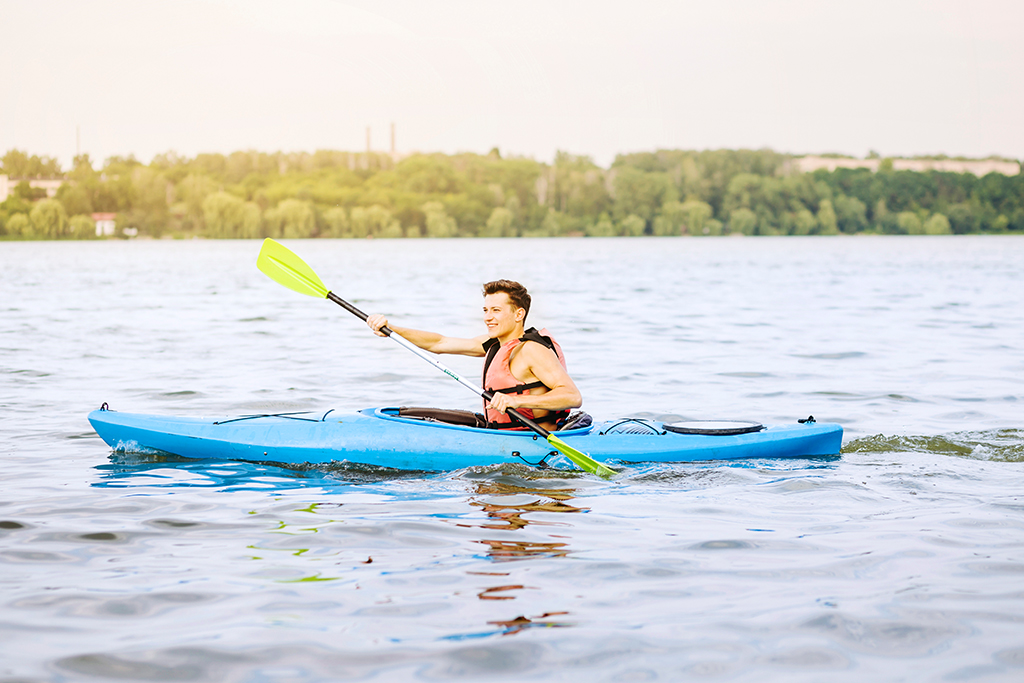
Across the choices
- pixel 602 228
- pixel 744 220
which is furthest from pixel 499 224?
pixel 744 220

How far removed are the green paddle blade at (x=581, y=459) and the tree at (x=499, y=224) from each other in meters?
79.2

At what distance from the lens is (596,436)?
17.0ft

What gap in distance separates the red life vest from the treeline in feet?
244

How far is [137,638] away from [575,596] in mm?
1316

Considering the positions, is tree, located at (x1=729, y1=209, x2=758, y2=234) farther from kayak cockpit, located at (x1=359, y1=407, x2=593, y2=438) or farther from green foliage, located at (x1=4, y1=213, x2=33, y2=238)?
kayak cockpit, located at (x1=359, y1=407, x2=593, y2=438)

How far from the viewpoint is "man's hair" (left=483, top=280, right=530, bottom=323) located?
16.6 feet

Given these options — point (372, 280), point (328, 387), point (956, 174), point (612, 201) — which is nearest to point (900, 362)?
point (328, 387)

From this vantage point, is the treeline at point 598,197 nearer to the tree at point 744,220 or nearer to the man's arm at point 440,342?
the tree at point 744,220

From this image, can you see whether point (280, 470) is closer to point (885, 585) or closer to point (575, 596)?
point (575, 596)

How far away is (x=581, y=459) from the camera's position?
16.5 feet

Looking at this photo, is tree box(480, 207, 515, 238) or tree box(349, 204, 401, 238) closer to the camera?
tree box(349, 204, 401, 238)

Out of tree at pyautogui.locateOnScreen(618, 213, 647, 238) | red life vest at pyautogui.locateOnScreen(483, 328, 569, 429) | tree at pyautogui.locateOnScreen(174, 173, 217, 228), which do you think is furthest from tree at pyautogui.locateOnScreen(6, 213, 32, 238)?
red life vest at pyautogui.locateOnScreen(483, 328, 569, 429)

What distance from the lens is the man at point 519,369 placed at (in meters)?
5.06

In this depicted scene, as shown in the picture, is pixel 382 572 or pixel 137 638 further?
pixel 382 572
